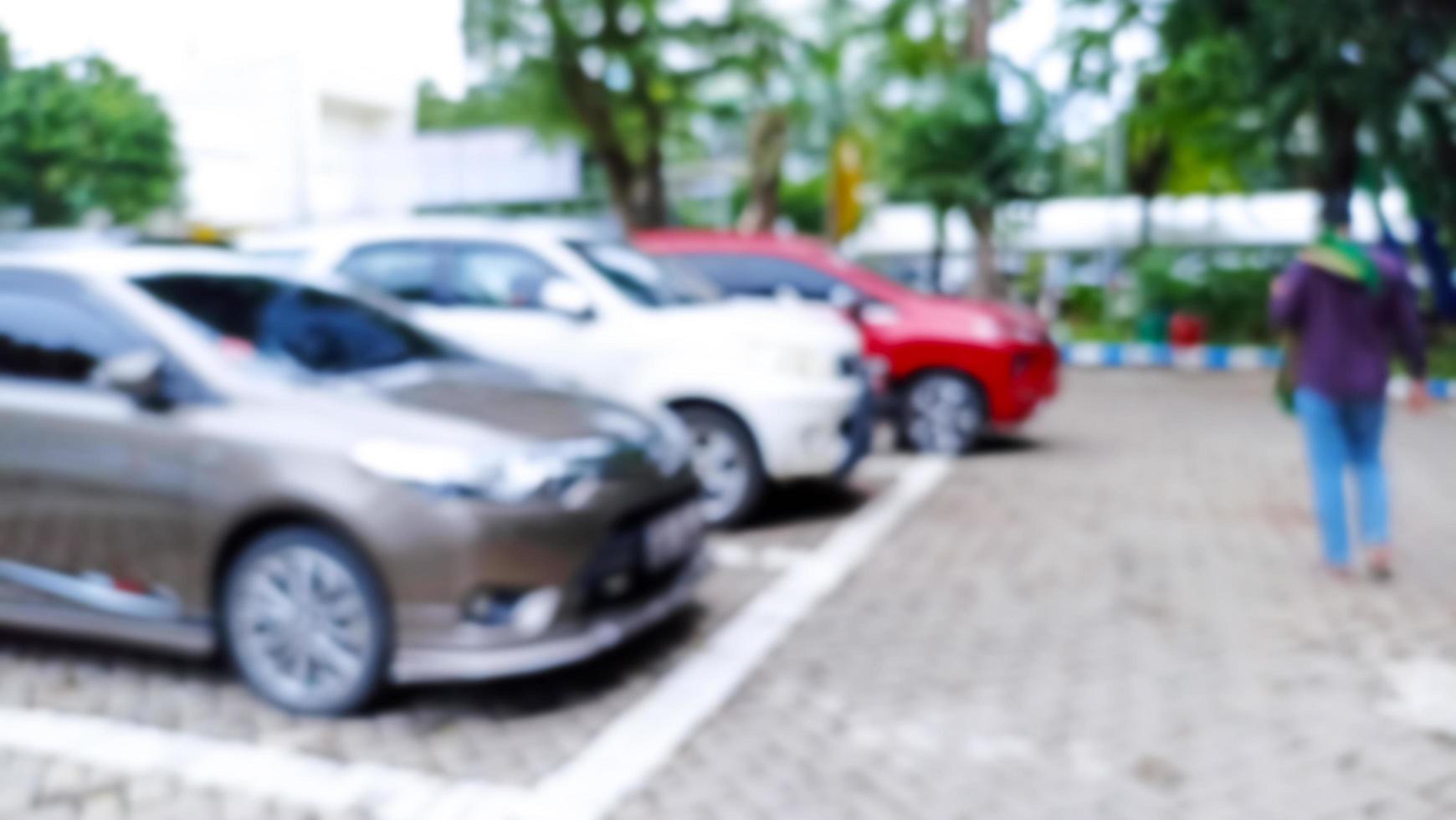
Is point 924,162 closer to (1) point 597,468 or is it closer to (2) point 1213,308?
(2) point 1213,308

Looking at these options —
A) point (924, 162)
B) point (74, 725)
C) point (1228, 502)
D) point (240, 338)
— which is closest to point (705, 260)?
point (1228, 502)

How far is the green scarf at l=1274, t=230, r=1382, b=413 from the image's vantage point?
18.1 ft

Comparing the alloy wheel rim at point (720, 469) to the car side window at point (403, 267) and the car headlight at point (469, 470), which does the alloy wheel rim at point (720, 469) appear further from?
the car headlight at point (469, 470)

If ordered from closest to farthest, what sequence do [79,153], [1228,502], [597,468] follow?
[79,153] → [597,468] → [1228,502]

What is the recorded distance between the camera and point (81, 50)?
2143mm

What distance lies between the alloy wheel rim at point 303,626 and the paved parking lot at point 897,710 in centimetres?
15

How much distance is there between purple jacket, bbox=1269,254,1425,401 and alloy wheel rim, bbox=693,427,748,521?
283 centimetres

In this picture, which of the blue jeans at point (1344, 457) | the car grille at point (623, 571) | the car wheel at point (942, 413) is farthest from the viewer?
the car wheel at point (942, 413)

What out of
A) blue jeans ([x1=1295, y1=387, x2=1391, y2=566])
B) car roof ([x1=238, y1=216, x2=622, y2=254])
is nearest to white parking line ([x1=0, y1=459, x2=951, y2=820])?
blue jeans ([x1=1295, y1=387, x2=1391, y2=566])

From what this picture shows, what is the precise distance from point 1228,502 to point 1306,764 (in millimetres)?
4269

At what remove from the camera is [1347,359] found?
5.51 meters

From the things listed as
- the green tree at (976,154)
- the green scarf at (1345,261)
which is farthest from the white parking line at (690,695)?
the green tree at (976,154)

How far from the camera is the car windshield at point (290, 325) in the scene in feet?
13.7

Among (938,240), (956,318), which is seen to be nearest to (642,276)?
(956,318)
